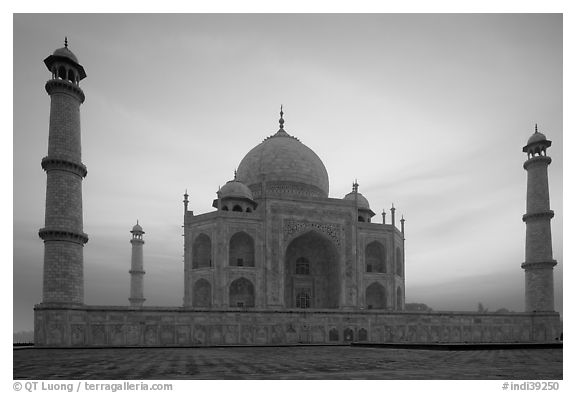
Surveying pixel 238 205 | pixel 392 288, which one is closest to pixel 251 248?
pixel 238 205

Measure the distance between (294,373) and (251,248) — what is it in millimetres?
25076

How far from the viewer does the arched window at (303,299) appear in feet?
123

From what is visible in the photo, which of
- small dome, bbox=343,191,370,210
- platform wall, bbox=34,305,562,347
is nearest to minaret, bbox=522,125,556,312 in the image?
platform wall, bbox=34,305,562,347

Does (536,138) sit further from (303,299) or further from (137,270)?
(137,270)

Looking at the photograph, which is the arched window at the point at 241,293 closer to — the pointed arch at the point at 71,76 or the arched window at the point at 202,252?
the arched window at the point at 202,252

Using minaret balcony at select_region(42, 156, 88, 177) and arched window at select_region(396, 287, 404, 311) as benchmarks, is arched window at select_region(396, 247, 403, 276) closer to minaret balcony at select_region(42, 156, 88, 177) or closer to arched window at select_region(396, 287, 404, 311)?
arched window at select_region(396, 287, 404, 311)

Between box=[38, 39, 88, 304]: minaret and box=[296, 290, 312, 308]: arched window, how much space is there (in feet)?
55.9

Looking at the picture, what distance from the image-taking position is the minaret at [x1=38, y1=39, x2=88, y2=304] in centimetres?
2245

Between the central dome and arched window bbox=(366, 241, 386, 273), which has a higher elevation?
the central dome

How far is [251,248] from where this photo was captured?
34.8 metres

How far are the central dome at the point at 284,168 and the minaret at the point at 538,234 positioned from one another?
14377mm

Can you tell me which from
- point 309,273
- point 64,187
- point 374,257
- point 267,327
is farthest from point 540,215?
point 64,187

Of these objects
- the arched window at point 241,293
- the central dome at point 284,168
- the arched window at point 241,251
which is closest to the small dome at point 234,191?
the central dome at point 284,168

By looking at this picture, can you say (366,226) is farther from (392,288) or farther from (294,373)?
(294,373)
